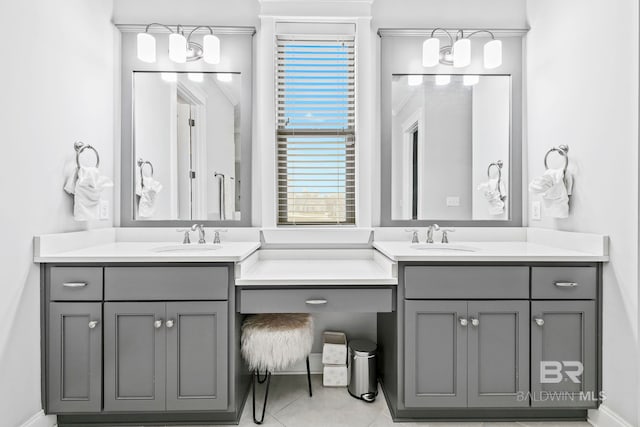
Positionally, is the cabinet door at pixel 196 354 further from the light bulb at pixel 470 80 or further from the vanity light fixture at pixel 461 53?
the light bulb at pixel 470 80

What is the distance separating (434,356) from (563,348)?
23.8 inches

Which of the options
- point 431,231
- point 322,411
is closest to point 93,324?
point 322,411

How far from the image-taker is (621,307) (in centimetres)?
160

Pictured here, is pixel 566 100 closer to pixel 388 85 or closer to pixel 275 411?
pixel 388 85

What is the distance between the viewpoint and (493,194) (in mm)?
2344

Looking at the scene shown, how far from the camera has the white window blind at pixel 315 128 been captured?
7.45ft

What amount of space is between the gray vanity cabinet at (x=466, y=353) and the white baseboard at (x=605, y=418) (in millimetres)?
357

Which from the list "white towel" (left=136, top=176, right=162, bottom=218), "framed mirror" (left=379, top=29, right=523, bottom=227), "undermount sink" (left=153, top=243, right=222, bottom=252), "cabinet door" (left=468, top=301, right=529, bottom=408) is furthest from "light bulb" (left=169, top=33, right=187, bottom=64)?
Answer: "cabinet door" (left=468, top=301, right=529, bottom=408)

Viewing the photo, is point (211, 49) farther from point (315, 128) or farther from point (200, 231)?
point (200, 231)

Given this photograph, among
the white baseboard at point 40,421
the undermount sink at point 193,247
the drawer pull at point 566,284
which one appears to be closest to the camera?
the white baseboard at point 40,421

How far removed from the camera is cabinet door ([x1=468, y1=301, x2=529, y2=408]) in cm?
170

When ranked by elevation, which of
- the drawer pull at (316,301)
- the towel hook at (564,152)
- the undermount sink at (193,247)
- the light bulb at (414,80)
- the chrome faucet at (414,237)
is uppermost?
the light bulb at (414,80)

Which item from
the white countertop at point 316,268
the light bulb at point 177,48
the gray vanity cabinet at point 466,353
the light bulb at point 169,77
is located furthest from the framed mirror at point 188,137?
the gray vanity cabinet at point 466,353

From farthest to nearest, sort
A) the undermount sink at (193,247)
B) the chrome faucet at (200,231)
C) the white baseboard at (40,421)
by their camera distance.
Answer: the chrome faucet at (200,231), the undermount sink at (193,247), the white baseboard at (40,421)
